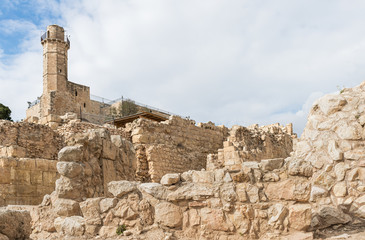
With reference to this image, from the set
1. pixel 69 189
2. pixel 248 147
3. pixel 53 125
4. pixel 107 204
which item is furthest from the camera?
pixel 248 147

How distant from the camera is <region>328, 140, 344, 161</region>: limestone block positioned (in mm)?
5375

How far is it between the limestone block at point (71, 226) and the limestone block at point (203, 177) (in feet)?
5.59

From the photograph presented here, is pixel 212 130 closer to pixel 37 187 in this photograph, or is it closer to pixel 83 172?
pixel 37 187

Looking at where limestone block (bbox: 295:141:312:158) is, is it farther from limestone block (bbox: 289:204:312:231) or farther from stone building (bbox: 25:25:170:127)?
stone building (bbox: 25:25:170:127)

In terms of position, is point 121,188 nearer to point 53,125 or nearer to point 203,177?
point 203,177

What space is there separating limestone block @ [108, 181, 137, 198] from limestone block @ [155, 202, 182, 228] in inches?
20.7

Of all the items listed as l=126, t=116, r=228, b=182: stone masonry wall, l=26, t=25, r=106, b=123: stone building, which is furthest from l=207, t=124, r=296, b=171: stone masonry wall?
l=26, t=25, r=106, b=123: stone building

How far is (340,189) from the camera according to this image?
5.18 metres

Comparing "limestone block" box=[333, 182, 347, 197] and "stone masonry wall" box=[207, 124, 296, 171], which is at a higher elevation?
"stone masonry wall" box=[207, 124, 296, 171]

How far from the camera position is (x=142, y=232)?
5102mm

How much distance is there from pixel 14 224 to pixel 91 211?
142cm

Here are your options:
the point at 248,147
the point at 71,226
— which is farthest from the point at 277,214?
the point at 248,147

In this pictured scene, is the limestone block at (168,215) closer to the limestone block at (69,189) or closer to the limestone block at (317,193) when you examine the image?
the limestone block at (69,189)

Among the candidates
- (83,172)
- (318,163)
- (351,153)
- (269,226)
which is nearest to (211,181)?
(269,226)
